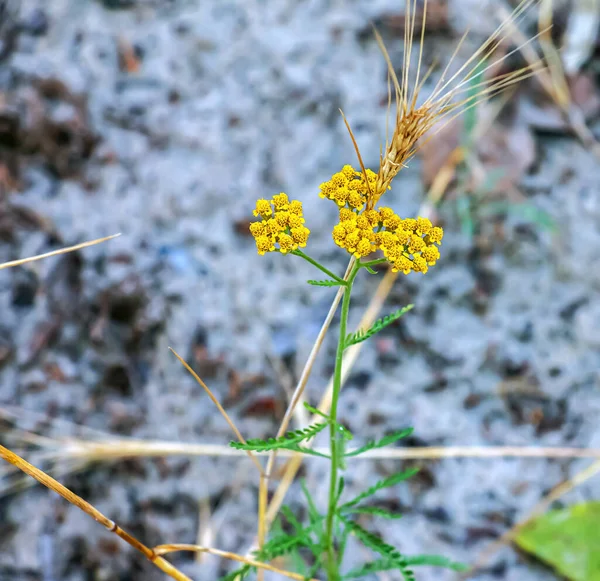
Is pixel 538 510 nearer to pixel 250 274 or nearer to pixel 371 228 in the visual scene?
pixel 250 274

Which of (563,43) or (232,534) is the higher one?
(563,43)

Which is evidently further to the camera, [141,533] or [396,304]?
[396,304]

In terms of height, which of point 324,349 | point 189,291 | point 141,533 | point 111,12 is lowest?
point 141,533

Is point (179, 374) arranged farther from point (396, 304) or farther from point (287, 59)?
point (287, 59)

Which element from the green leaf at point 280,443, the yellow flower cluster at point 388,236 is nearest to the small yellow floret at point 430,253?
the yellow flower cluster at point 388,236

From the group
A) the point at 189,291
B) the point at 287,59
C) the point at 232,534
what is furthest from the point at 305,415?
the point at 287,59

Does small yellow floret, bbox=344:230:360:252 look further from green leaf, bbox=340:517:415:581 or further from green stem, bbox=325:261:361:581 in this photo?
green leaf, bbox=340:517:415:581

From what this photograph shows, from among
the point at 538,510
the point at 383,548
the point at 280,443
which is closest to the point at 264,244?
the point at 280,443

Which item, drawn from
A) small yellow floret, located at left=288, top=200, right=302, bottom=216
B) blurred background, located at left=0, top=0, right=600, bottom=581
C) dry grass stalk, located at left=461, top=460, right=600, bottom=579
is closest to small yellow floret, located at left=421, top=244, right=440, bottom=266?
small yellow floret, located at left=288, top=200, right=302, bottom=216
